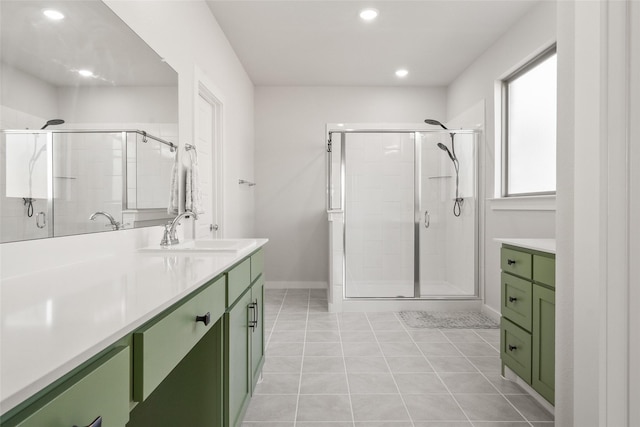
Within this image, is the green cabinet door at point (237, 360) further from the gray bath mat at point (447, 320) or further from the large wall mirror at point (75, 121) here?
the gray bath mat at point (447, 320)

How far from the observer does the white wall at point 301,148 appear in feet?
15.5

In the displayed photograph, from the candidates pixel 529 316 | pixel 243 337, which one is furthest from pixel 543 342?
pixel 243 337

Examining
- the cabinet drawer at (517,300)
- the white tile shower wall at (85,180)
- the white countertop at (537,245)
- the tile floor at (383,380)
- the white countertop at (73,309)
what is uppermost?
the white tile shower wall at (85,180)

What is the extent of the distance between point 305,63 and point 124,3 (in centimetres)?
253

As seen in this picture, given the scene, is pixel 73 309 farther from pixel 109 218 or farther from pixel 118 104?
pixel 118 104

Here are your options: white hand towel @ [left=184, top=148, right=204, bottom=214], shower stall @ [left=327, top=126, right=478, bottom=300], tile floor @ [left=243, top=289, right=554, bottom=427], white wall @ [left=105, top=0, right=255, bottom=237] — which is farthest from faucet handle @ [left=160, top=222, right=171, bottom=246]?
shower stall @ [left=327, top=126, right=478, bottom=300]

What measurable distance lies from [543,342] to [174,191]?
2.10 m

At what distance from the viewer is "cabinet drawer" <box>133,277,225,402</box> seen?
0.73m

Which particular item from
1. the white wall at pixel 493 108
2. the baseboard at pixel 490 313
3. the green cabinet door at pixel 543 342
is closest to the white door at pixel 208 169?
the green cabinet door at pixel 543 342

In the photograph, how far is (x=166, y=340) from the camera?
2.81 ft

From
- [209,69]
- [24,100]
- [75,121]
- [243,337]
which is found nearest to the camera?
[24,100]

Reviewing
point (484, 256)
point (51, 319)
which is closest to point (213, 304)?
point (51, 319)

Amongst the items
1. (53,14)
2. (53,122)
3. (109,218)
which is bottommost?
(109,218)

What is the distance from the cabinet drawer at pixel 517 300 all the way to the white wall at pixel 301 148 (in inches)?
106
